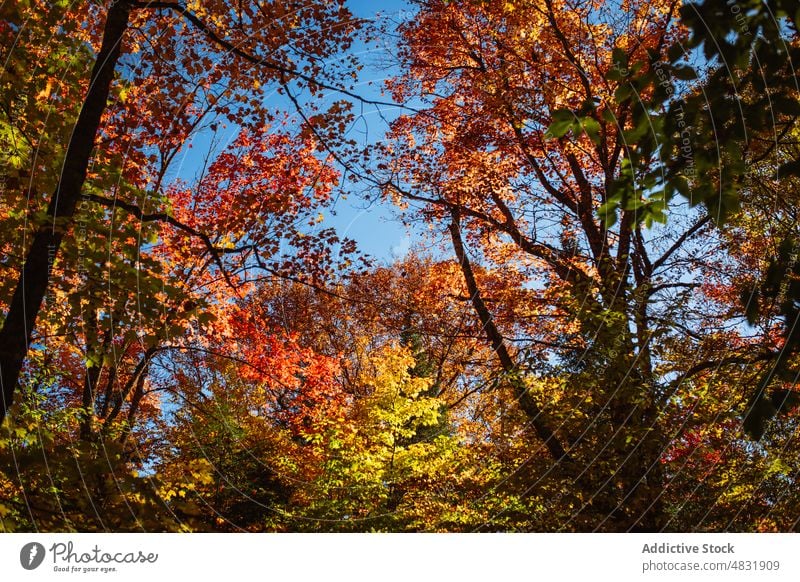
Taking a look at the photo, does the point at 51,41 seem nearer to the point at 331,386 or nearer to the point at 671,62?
the point at 671,62

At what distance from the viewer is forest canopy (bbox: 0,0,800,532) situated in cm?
394

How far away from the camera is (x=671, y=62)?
3123 mm

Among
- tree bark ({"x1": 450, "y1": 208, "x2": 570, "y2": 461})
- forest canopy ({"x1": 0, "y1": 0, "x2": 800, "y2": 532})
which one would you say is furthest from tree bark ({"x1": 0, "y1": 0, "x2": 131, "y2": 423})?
tree bark ({"x1": 450, "y1": 208, "x2": 570, "y2": 461})

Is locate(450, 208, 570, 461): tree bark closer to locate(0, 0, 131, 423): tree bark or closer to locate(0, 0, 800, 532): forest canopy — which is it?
locate(0, 0, 800, 532): forest canopy

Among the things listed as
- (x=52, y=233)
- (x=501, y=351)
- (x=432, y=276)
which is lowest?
(x=52, y=233)

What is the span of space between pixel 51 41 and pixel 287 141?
7.30m

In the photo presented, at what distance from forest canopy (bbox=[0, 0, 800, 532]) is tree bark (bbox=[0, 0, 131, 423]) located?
0.9 inches

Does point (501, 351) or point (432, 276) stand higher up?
point (432, 276)
